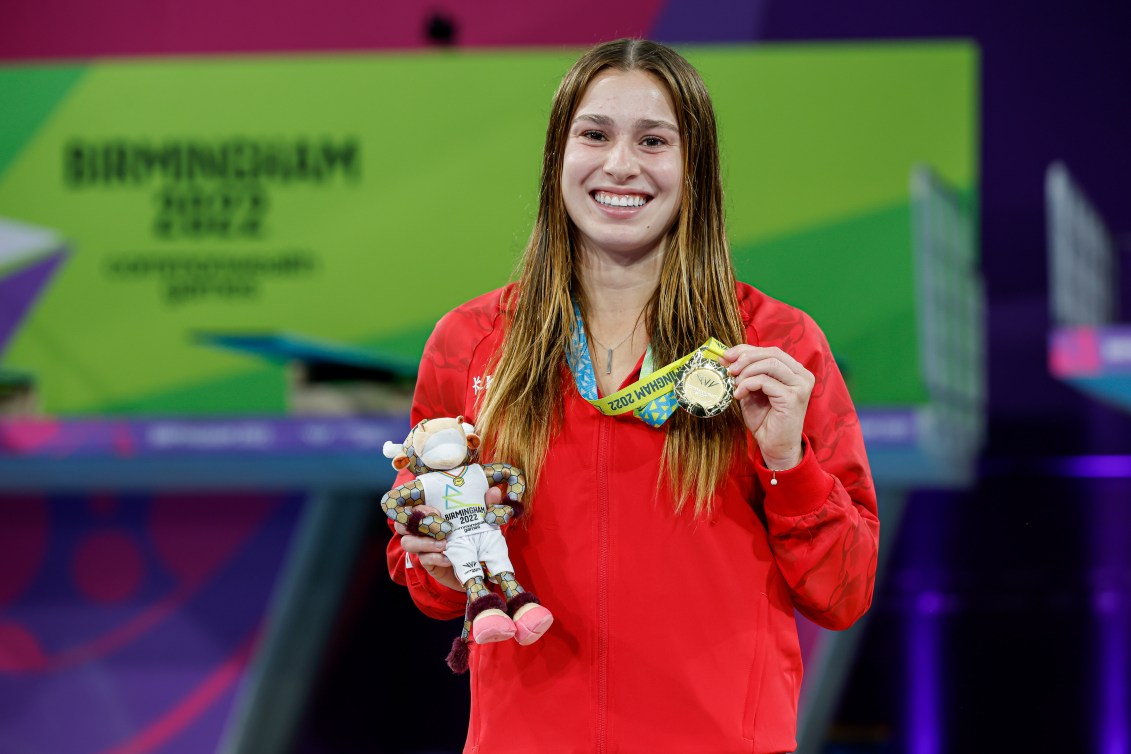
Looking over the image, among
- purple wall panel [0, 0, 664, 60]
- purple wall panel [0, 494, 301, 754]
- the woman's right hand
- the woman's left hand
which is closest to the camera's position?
the woman's left hand

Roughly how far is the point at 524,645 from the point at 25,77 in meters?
3.76

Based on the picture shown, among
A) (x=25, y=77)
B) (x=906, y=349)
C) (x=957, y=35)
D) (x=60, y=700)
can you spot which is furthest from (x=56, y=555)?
(x=957, y=35)

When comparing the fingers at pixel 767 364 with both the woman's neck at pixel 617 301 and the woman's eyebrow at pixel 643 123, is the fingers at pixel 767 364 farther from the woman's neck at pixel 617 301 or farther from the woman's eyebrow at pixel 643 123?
the woman's eyebrow at pixel 643 123

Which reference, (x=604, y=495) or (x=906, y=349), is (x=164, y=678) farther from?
(x=604, y=495)

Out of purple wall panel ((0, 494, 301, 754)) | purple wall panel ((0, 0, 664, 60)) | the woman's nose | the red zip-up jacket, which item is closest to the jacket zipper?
the red zip-up jacket

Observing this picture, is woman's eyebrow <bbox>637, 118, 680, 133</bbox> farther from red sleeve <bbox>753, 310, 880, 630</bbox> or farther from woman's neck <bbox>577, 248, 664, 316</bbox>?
red sleeve <bbox>753, 310, 880, 630</bbox>

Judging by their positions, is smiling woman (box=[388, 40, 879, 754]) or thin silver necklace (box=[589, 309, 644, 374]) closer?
smiling woman (box=[388, 40, 879, 754])

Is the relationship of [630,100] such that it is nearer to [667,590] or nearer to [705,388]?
[705,388]

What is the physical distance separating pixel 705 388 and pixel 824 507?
0.51ft

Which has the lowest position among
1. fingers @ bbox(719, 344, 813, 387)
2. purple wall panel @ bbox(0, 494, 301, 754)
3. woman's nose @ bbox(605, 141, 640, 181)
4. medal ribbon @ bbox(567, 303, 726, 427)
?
purple wall panel @ bbox(0, 494, 301, 754)

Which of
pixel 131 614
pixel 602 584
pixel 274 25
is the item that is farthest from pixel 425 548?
pixel 274 25

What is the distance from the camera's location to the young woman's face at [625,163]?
52.7 inches

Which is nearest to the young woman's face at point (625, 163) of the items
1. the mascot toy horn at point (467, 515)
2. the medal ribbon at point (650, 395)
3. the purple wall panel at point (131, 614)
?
the medal ribbon at point (650, 395)

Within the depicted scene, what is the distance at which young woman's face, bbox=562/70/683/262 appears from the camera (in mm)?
1340
